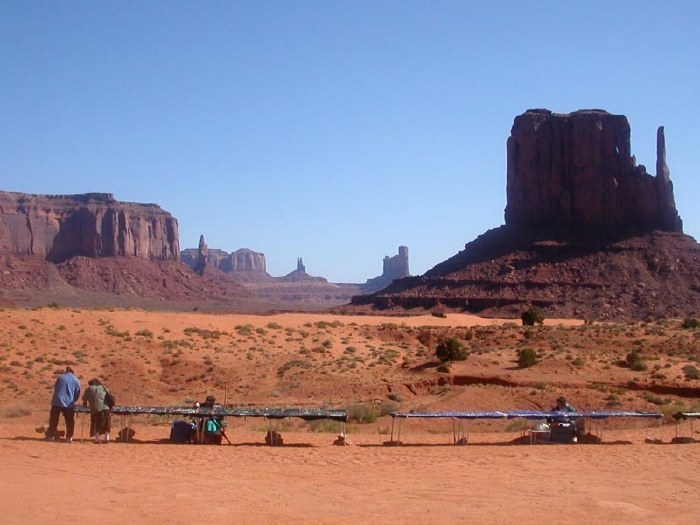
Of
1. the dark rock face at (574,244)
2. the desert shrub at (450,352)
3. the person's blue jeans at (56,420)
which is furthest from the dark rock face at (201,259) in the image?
the person's blue jeans at (56,420)

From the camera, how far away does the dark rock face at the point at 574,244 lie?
77.3 metres

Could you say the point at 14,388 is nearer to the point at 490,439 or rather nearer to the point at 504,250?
the point at 490,439

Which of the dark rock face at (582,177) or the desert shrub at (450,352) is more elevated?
the dark rock face at (582,177)

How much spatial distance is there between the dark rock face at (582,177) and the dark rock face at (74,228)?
70098mm

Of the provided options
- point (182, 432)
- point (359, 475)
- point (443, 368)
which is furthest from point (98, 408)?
point (443, 368)

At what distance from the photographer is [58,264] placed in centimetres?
13250

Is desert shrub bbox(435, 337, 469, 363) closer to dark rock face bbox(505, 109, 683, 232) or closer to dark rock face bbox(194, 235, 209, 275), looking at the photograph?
dark rock face bbox(505, 109, 683, 232)

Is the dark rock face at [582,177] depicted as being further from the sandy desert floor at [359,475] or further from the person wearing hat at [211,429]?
the person wearing hat at [211,429]

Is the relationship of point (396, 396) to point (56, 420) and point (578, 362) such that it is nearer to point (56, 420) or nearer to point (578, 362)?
point (578, 362)

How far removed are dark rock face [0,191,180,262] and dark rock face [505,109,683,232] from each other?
230 feet

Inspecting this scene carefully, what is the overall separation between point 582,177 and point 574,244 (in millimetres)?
10316

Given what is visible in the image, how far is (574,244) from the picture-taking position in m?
87.4

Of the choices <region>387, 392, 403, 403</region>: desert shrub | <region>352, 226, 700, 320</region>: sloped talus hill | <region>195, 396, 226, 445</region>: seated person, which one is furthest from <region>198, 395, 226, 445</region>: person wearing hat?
<region>352, 226, 700, 320</region>: sloped talus hill

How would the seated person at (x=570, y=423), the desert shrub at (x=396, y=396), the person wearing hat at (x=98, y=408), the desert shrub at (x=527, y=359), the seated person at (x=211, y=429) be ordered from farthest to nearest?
the desert shrub at (x=527, y=359), the desert shrub at (x=396, y=396), the seated person at (x=570, y=423), the seated person at (x=211, y=429), the person wearing hat at (x=98, y=408)
